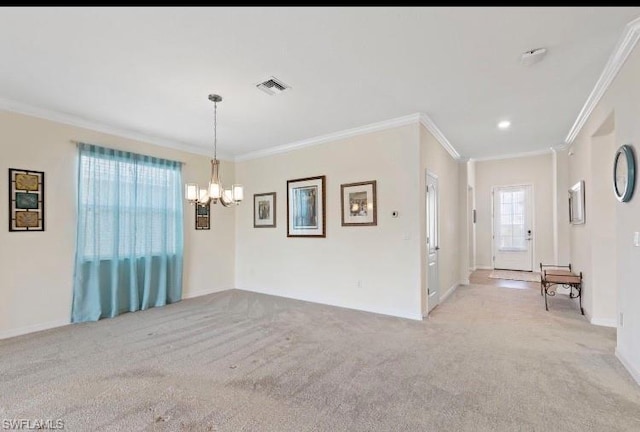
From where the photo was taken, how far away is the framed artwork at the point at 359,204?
445cm

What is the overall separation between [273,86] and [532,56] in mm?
2325

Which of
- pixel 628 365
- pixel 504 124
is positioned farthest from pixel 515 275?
pixel 628 365

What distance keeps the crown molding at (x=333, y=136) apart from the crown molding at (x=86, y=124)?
0.98 meters

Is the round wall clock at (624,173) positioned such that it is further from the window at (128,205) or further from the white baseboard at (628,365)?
the window at (128,205)

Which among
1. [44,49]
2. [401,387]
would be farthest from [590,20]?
[44,49]

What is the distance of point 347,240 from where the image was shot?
4703mm

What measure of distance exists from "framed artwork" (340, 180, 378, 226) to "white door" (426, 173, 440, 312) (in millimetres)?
762

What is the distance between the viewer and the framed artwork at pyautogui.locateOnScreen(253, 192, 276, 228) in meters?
5.66

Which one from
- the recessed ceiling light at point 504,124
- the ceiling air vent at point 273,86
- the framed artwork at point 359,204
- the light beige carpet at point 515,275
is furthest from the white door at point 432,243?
the light beige carpet at point 515,275

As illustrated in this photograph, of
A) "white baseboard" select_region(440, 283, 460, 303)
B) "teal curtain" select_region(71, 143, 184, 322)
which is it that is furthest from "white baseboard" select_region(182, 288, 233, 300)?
"white baseboard" select_region(440, 283, 460, 303)

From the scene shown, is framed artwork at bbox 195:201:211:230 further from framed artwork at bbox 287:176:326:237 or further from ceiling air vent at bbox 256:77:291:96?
ceiling air vent at bbox 256:77:291:96

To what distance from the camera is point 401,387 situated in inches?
92.7

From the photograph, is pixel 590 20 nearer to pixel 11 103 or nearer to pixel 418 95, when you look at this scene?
pixel 418 95

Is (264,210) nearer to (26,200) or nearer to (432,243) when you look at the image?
(432,243)
